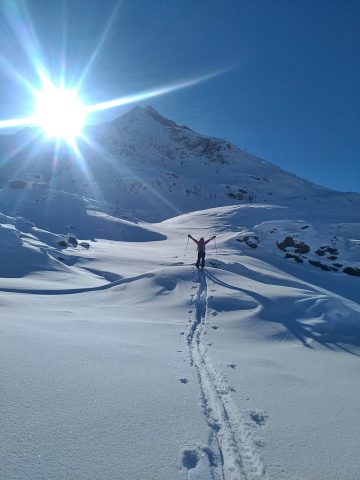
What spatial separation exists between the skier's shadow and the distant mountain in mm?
24680

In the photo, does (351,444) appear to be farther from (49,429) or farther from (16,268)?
(16,268)

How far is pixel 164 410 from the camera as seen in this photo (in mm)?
→ 3201

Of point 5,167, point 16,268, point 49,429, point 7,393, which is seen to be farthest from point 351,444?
point 5,167

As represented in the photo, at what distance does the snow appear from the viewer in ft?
8.42

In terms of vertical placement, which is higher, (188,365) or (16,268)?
(16,268)

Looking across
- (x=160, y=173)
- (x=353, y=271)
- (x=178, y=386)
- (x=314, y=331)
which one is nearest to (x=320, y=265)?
(x=353, y=271)

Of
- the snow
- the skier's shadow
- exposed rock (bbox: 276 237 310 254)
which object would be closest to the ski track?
the snow

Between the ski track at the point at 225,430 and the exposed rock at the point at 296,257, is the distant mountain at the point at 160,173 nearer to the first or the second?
the exposed rock at the point at 296,257

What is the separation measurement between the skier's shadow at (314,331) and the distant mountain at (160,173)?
2468 centimetres

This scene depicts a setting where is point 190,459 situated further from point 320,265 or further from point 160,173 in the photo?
point 160,173

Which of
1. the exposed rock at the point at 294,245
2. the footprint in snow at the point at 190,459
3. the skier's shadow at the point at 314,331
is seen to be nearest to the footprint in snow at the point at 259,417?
the footprint in snow at the point at 190,459

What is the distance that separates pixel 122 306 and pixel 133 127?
86.8 metres

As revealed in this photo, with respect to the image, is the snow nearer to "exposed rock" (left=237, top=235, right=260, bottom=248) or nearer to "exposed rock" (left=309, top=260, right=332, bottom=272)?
"exposed rock" (left=309, top=260, right=332, bottom=272)

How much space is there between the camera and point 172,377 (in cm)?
402
